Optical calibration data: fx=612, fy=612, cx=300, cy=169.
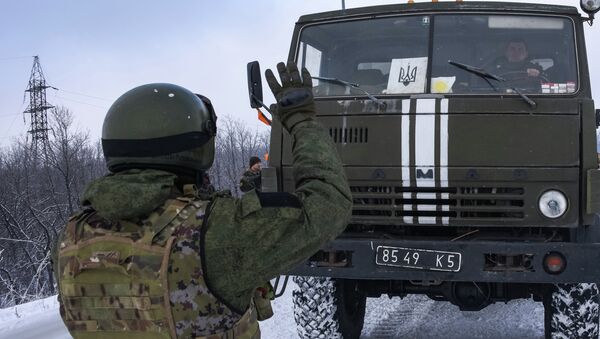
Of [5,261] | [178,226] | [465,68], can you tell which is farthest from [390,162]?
[5,261]

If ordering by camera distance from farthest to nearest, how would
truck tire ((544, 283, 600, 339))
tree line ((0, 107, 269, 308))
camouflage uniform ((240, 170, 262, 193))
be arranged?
1. tree line ((0, 107, 269, 308))
2. camouflage uniform ((240, 170, 262, 193))
3. truck tire ((544, 283, 600, 339))

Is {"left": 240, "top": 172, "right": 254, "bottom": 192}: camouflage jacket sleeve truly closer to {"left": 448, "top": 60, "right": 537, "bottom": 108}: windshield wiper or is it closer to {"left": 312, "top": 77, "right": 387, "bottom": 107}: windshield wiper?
{"left": 312, "top": 77, "right": 387, "bottom": 107}: windshield wiper

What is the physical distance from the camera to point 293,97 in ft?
5.28

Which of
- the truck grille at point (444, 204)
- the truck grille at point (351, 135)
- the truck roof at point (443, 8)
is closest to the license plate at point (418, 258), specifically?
the truck grille at point (444, 204)

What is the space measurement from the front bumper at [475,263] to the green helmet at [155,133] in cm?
249

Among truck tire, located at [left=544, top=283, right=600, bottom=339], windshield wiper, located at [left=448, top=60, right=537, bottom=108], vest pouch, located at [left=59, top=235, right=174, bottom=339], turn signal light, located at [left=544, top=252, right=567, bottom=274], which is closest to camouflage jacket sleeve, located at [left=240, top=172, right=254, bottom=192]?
windshield wiper, located at [left=448, top=60, right=537, bottom=108]

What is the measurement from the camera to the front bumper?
12.3ft

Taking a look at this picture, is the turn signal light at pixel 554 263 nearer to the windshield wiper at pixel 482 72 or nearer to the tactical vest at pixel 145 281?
the windshield wiper at pixel 482 72

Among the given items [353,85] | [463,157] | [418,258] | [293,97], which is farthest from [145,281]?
[353,85]

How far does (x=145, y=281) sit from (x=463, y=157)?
113 inches

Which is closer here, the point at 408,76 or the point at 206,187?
Result: the point at 206,187

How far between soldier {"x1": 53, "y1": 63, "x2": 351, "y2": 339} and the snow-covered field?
4.06 metres

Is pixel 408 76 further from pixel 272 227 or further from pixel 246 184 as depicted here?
pixel 246 184

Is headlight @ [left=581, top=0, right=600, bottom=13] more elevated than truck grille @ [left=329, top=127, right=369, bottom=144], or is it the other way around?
headlight @ [left=581, top=0, right=600, bottom=13]
